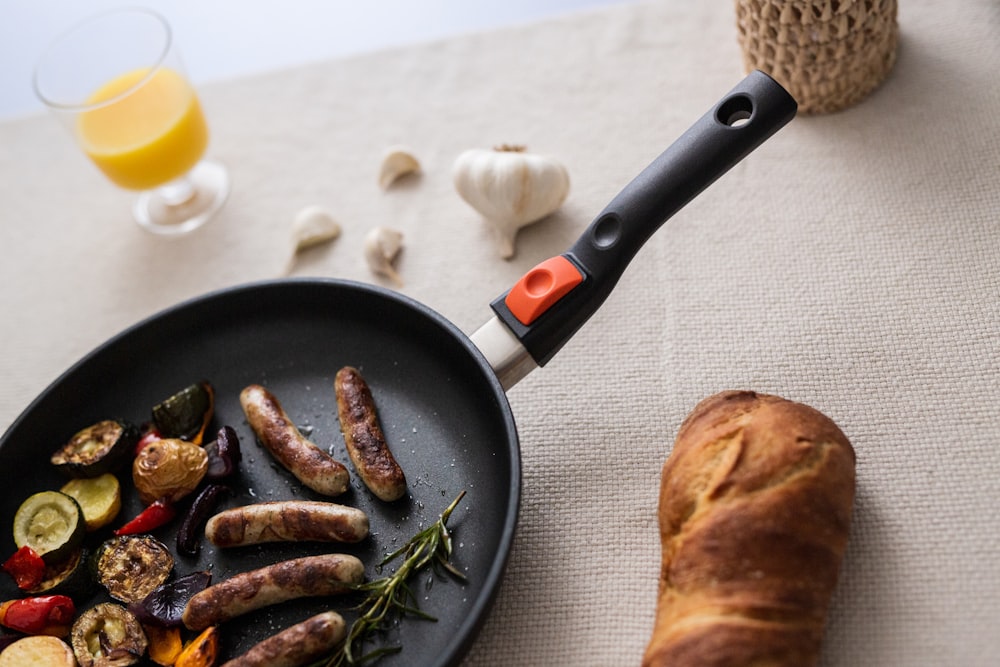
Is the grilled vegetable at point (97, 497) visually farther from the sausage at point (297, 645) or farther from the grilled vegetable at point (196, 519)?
the sausage at point (297, 645)

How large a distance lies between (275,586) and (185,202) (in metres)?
1.33

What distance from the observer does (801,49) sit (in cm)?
191

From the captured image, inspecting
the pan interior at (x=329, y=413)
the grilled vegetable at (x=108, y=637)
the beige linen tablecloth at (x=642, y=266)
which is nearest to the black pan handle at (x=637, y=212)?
the pan interior at (x=329, y=413)

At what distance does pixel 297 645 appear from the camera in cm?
136

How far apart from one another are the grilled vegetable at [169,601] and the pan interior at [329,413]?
0.05 meters

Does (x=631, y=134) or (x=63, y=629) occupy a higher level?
(x=63, y=629)

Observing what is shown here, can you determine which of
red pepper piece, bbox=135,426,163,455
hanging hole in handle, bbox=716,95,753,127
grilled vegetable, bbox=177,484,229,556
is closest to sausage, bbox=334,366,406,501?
grilled vegetable, bbox=177,484,229,556

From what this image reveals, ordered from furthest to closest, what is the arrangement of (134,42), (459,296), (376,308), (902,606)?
(134,42)
(459,296)
(376,308)
(902,606)

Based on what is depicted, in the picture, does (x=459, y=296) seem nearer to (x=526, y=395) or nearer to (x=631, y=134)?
(x=526, y=395)

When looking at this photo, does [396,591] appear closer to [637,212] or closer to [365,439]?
[365,439]

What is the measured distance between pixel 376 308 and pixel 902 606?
1.10m

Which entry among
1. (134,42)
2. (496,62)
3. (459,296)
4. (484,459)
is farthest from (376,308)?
(134,42)

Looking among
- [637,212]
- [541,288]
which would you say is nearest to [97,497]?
[541,288]

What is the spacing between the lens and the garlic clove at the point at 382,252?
2092 mm
